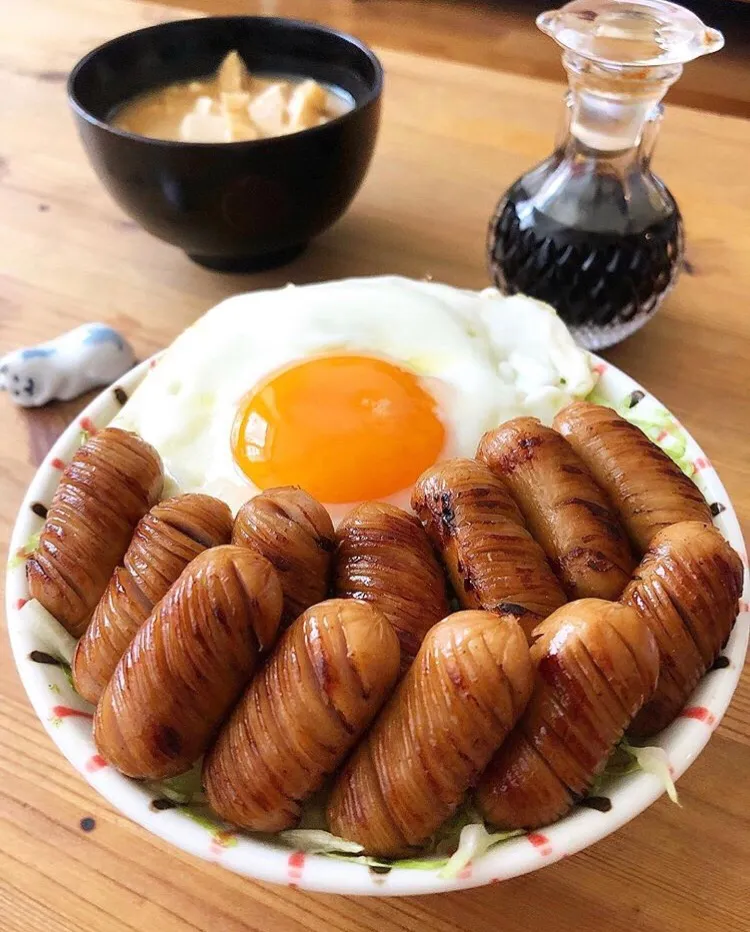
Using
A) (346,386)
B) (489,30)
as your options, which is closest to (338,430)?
(346,386)

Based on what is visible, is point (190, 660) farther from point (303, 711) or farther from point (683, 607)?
point (683, 607)

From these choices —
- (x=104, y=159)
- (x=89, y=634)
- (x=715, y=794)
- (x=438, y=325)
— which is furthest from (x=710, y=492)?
(x=104, y=159)

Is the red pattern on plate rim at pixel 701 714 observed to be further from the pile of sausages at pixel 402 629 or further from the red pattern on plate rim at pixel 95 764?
the red pattern on plate rim at pixel 95 764

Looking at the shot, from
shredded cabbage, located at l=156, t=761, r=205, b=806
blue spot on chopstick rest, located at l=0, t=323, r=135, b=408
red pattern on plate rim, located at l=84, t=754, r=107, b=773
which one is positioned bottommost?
blue spot on chopstick rest, located at l=0, t=323, r=135, b=408

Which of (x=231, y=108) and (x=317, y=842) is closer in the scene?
(x=317, y=842)

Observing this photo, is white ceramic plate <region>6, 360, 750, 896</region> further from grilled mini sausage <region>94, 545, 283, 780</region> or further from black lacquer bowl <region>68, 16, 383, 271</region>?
black lacquer bowl <region>68, 16, 383, 271</region>

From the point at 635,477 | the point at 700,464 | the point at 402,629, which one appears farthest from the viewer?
the point at 700,464

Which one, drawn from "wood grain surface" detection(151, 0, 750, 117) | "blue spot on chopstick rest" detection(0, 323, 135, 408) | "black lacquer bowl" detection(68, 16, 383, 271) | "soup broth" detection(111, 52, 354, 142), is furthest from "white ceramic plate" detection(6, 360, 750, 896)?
"wood grain surface" detection(151, 0, 750, 117)
